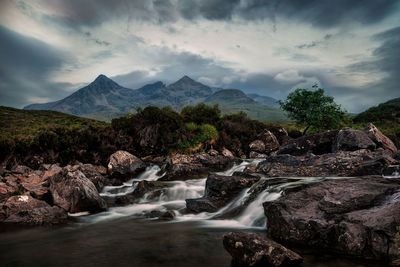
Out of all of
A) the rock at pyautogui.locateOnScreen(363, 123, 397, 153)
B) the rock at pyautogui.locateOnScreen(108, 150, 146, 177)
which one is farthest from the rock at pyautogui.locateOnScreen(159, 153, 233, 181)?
the rock at pyautogui.locateOnScreen(363, 123, 397, 153)

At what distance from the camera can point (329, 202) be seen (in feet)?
28.8

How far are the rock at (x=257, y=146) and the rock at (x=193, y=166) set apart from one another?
9865 millimetres

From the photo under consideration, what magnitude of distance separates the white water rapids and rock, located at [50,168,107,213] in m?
0.82

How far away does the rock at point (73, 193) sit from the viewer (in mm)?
14484

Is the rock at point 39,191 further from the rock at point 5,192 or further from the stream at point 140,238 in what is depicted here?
the stream at point 140,238

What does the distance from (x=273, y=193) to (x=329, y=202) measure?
3774mm

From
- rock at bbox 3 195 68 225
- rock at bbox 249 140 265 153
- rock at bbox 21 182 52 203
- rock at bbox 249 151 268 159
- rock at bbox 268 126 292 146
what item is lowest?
rock at bbox 3 195 68 225

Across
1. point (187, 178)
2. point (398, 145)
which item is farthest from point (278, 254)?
point (398, 145)

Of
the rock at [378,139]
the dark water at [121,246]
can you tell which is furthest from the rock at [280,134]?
the dark water at [121,246]

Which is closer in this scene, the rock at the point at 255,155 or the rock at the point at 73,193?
the rock at the point at 73,193

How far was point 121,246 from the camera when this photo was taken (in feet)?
31.0

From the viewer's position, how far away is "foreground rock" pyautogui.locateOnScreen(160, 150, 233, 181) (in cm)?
2433

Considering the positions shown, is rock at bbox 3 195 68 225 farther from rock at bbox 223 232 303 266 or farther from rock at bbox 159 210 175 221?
rock at bbox 223 232 303 266

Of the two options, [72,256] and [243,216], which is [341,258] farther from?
[72,256]
